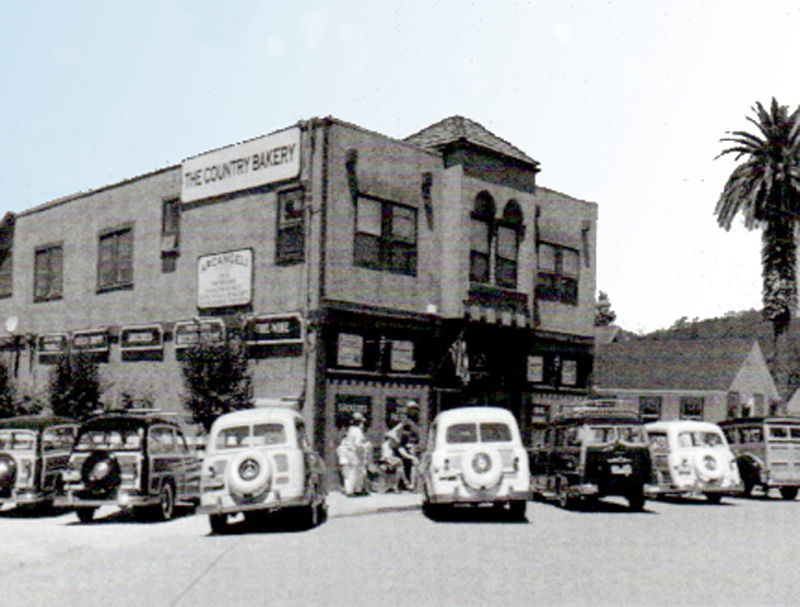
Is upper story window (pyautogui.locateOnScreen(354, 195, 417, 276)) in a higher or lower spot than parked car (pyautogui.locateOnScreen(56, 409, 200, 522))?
higher

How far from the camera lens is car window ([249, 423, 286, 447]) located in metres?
15.5

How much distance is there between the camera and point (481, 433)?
666 inches

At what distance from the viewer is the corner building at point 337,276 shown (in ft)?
77.6

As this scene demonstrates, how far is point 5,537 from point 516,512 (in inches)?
324

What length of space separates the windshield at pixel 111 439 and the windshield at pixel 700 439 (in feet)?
38.2

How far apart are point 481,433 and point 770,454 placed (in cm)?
1011

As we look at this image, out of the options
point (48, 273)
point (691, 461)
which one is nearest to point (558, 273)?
point (691, 461)

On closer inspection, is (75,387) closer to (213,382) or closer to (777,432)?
(213,382)

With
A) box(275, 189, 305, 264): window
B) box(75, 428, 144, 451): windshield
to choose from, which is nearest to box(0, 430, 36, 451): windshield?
box(75, 428, 144, 451): windshield

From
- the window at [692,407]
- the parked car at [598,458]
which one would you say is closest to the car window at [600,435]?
the parked car at [598,458]

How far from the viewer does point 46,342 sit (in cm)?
3123

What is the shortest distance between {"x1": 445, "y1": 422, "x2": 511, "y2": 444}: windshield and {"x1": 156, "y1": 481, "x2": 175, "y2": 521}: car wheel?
4.91 metres

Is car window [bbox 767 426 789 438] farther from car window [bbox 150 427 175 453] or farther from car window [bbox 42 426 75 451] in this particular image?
car window [bbox 42 426 75 451]

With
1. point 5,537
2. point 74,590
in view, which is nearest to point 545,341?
point 5,537
